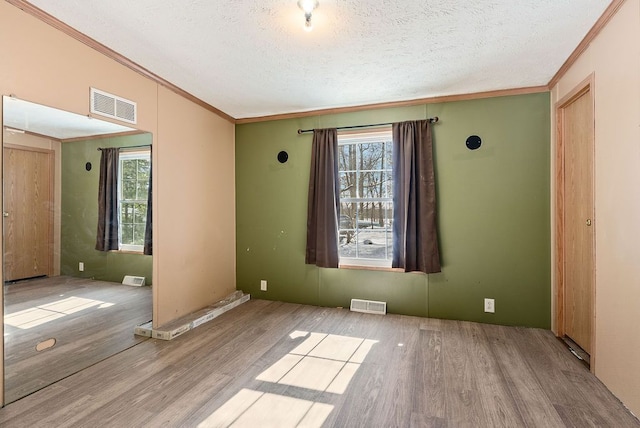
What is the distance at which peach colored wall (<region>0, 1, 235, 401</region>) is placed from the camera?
6.37 ft

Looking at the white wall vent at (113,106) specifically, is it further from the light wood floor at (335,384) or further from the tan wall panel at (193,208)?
the light wood floor at (335,384)

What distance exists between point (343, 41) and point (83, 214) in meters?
2.42

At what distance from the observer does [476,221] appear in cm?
323

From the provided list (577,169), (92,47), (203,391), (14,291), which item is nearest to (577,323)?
(577,169)

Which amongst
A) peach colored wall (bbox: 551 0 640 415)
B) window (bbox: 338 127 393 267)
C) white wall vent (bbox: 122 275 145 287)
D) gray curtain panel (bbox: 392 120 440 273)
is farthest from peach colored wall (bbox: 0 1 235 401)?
peach colored wall (bbox: 551 0 640 415)

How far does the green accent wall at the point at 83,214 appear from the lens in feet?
7.48

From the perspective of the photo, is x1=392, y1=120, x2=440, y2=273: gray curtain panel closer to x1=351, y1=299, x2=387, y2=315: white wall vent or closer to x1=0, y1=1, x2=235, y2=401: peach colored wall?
x1=351, y1=299, x2=387, y2=315: white wall vent

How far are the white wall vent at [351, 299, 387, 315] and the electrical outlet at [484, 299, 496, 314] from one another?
1043mm

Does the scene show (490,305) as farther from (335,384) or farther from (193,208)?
(193,208)

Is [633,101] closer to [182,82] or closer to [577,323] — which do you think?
[577,323]

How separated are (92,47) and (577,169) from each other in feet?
13.1

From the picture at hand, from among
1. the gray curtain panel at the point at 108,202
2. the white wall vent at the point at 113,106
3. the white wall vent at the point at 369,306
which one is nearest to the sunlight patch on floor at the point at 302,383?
the white wall vent at the point at 369,306

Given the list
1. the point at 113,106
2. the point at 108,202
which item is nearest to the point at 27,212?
the point at 108,202

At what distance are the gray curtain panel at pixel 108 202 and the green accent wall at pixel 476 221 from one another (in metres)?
1.93
